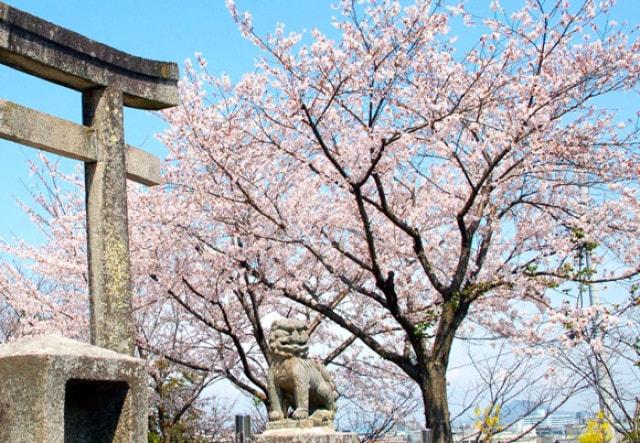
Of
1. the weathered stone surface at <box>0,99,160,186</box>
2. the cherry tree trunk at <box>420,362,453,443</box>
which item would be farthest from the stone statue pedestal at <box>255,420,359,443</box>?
the cherry tree trunk at <box>420,362,453,443</box>

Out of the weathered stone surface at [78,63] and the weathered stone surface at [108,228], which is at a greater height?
the weathered stone surface at [78,63]

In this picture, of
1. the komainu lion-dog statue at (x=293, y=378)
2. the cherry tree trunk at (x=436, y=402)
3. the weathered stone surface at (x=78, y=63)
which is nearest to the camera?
the weathered stone surface at (x=78, y=63)

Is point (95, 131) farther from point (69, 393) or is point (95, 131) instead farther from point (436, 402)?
point (436, 402)

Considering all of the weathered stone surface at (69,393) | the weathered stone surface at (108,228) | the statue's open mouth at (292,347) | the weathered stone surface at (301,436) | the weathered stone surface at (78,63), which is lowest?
the weathered stone surface at (301,436)

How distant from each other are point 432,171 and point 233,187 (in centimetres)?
323

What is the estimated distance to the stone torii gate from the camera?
228 inches

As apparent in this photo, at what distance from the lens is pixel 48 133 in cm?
604

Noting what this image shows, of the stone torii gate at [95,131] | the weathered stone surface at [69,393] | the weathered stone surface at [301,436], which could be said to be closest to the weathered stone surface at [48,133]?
the stone torii gate at [95,131]

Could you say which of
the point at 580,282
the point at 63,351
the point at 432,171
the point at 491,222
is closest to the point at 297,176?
the point at 432,171

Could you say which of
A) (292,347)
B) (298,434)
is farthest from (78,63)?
(298,434)

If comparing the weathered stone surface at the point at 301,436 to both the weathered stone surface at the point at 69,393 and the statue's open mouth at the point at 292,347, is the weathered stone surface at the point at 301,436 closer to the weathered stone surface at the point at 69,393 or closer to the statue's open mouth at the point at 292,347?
the statue's open mouth at the point at 292,347

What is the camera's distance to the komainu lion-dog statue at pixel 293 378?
25.0ft

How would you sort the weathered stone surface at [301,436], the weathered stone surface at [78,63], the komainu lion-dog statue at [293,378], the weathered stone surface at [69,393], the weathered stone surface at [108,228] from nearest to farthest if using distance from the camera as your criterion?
1. the weathered stone surface at [69,393]
2. the weathered stone surface at [78,63]
3. the weathered stone surface at [108,228]
4. the weathered stone surface at [301,436]
5. the komainu lion-dog statue at [293,378]

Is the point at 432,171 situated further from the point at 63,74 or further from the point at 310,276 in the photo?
the point at 63,74
